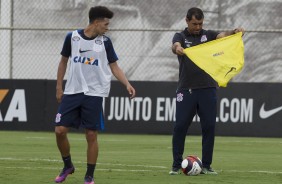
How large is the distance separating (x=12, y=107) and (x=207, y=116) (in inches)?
414

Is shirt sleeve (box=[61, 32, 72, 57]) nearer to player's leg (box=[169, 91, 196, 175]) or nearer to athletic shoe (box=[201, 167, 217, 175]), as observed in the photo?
player's leg (box=[169, 91, 196, 175])

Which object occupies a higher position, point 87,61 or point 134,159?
point 87,61

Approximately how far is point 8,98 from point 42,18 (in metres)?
11.6

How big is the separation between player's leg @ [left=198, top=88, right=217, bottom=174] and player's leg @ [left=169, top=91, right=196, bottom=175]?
0.12 m

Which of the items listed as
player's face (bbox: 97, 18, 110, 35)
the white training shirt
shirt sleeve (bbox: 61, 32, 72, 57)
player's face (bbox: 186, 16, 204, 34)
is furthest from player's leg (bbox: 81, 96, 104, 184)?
player's face (bbox: 186, 16, 204, 34)

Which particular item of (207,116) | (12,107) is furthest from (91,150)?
(12,107)

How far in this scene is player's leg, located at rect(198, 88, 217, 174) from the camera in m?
13.2

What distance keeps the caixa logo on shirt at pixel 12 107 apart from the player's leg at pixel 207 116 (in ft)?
33.7

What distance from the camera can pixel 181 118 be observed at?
43.5 feet

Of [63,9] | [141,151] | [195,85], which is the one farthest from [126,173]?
[63,9]

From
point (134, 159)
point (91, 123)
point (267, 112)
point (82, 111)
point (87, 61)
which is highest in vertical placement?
point (87, 61)

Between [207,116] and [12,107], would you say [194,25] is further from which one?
[12,107]

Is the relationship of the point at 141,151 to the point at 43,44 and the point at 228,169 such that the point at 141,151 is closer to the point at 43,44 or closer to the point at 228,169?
the point at 228,169

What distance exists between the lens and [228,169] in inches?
546
